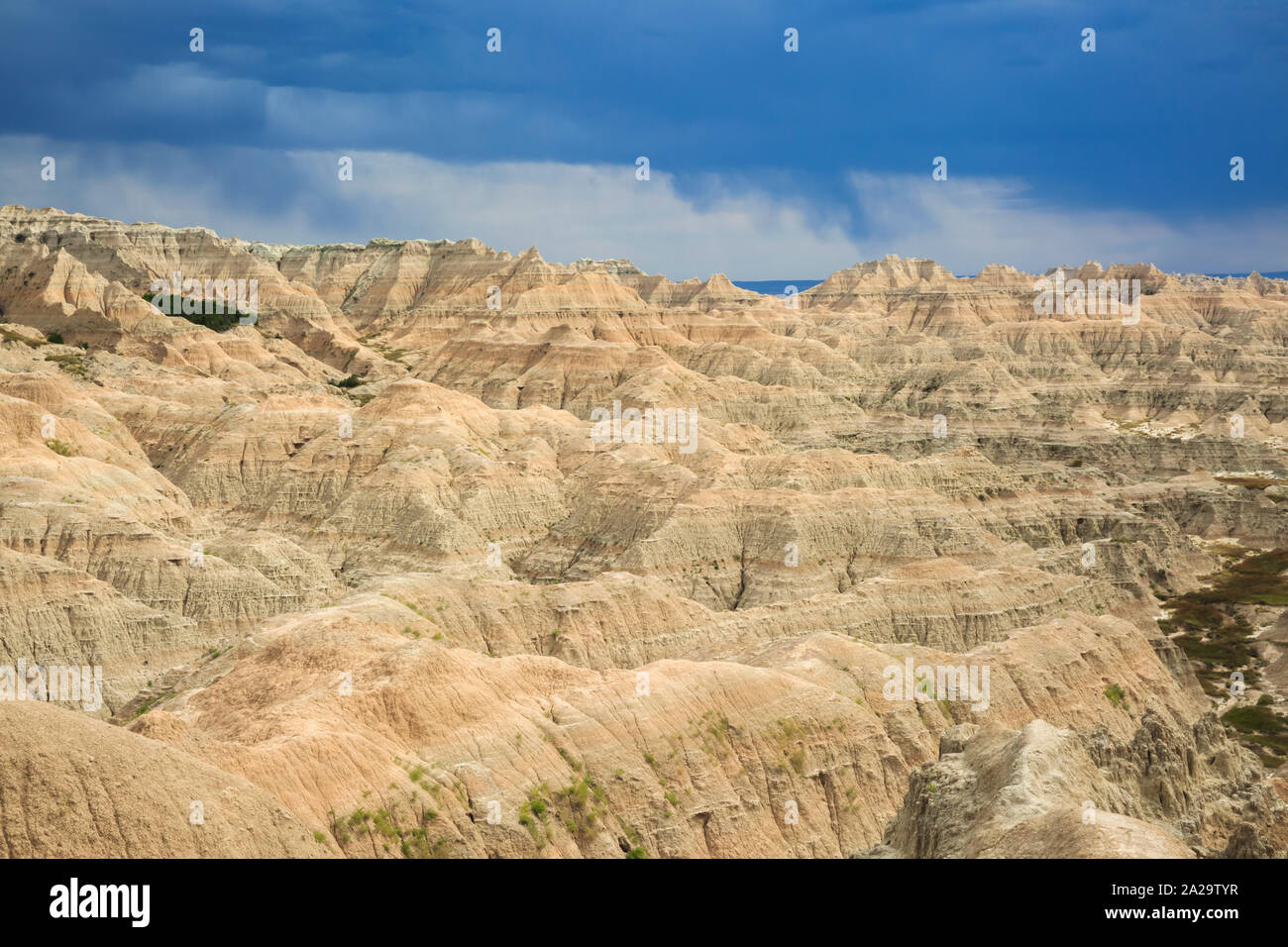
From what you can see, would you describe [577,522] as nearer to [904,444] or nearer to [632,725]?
[632,725]

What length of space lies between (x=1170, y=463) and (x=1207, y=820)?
347ft

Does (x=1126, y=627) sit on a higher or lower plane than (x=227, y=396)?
lower

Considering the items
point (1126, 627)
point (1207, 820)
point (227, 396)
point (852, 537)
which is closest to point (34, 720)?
point (1207, 820)

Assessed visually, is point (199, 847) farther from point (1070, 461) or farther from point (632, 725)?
point (1070, 461)

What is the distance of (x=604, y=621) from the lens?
206 feet

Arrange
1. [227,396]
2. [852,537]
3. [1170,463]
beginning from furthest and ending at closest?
[1170,463] → [227,396] → [852,537]

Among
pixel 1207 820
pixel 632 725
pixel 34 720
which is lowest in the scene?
pixel 1207 820

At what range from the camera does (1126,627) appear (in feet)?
202

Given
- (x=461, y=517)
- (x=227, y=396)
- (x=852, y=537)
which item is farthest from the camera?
(x=227, y=396)

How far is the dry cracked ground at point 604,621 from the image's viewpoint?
1358 inches

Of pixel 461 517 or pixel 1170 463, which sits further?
pixel 1170 463

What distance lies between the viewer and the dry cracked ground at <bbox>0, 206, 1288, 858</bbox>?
34500mm

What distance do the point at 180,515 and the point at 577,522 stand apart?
2555cm

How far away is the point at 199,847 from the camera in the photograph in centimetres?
2869
